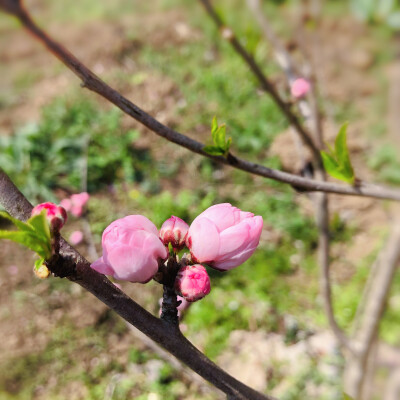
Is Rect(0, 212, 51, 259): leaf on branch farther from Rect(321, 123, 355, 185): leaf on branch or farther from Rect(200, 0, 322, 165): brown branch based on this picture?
Rect(200, 0, 322, 165): brown branch

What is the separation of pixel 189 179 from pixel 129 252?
2.96 m

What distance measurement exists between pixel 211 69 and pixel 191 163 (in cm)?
147

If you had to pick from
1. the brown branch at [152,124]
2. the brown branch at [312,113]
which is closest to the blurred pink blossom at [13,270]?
the brown branch at [312,113]

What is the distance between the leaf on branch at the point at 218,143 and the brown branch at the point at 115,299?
302 millimetres

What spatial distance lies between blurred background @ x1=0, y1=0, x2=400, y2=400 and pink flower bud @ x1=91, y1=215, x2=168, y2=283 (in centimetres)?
88

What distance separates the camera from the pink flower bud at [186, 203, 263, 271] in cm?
52

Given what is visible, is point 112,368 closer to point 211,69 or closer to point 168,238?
point 168,238

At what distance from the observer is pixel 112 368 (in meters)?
2.39

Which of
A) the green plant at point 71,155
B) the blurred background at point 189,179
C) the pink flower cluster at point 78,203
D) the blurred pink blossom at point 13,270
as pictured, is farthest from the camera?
the green plant at point 71,155

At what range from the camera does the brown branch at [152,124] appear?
0.42 meters

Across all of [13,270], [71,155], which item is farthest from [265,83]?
[71,155]

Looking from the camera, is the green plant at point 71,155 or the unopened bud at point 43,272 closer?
the unopened bud at point 43,272

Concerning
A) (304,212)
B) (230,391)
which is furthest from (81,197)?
(304,212)

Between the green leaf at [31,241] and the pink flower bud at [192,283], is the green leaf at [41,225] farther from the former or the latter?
the pink flower bud at [192,283]
